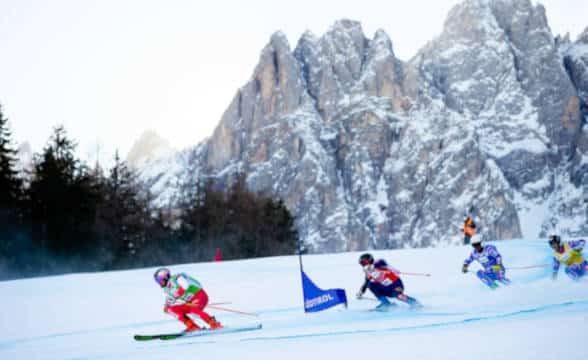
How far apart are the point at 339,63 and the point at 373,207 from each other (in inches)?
1914

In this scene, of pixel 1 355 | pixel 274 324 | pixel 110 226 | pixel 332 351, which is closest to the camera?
pixel 332 351

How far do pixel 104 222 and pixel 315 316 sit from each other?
1316 inches

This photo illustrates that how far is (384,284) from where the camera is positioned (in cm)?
1238

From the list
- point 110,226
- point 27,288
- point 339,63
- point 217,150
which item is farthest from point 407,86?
point 27,288

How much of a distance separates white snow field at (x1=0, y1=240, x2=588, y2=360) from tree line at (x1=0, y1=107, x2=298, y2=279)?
1791 cm

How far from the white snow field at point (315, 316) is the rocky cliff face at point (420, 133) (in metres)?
127

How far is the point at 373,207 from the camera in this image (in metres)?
165

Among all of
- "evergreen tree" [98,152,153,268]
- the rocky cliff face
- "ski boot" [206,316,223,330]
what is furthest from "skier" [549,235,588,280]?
the rocky cliff face

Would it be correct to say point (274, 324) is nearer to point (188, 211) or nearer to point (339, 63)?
point (188, 211)

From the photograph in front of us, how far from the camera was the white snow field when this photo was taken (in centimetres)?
807

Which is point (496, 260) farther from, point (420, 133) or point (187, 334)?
point (420, 133)

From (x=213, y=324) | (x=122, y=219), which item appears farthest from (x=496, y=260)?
(x=122, y=219)

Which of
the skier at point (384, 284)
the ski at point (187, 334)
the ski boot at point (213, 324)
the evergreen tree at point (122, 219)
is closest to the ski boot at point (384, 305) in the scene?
the skier at point (384, 284)

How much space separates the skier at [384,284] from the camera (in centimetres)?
1223
